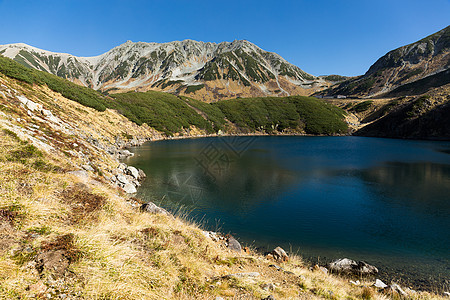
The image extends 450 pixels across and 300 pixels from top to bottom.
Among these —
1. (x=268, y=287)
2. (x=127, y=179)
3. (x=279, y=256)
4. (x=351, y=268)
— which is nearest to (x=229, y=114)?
(x=127, y=179)

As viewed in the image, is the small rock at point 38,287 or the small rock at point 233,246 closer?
the small rock at point 38,287

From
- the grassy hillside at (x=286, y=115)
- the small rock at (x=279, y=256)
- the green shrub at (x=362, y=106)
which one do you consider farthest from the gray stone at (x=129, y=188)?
the green shrub at (x=362, y=106)

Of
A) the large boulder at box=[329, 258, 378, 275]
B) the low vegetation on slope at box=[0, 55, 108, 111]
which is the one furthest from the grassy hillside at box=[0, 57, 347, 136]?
the large boulder at box=[329, 258, 378, 275]

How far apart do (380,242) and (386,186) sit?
15810 mm

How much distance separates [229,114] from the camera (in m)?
136

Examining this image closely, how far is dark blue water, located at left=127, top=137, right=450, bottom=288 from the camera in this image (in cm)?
1294

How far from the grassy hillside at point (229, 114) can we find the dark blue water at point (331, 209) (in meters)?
61.7

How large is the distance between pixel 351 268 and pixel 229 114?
128m

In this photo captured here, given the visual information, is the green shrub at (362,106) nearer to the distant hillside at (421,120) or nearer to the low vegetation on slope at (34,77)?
the distant hillside at (421,120)

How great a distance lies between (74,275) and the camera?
4109 millimetres

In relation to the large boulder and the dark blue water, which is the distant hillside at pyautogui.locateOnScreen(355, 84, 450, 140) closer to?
the dark blue water

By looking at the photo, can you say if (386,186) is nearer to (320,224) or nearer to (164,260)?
(320,224)

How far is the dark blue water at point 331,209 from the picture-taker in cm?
1294

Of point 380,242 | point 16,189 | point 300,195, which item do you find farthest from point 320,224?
point 16,189
